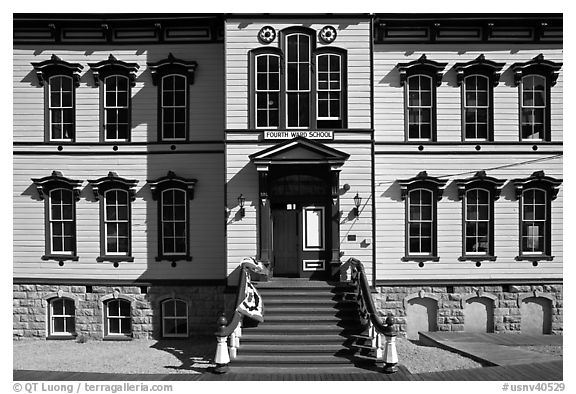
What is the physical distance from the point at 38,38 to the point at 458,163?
14.6 metres

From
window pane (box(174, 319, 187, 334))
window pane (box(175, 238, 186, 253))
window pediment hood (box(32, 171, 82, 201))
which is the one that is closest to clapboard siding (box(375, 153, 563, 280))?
window pane (box(175, 238, 186, 253))

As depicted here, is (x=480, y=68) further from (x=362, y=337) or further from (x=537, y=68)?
(x=362, y=337)

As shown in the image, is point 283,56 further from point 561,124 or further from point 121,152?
point 561,124

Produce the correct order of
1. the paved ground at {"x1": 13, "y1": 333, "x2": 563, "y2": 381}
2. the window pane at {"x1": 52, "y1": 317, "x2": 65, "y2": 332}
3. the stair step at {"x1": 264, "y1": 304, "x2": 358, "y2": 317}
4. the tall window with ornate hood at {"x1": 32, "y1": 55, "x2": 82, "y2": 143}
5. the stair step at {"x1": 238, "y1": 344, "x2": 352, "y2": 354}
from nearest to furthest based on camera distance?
1. the paved ground at {"x1": 13, "y1": 333, "x2": 563, "y2": 381}
2. the stair step at {"x1": 238, "y1": 344, "x2": 352, "y2": 354}
3. the stair step at {"x1": 264, "y1": 304, "x2": 358, "y2": 317}
4. the tall window with ornate hood at {"x1": 32, "y1": 55, "x2": 82, "y2": 143}
5. the window pane at {"x1": 52, "y1": 317, "x2": 65, "y2": 332}

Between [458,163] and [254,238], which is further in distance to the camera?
[458,163]

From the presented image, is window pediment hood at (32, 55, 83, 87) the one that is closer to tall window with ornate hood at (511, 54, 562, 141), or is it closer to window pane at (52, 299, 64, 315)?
window pane at (52, 299, 64, 315)

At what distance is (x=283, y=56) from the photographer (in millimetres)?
13914

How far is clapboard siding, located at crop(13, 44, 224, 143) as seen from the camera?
1524 centimetres

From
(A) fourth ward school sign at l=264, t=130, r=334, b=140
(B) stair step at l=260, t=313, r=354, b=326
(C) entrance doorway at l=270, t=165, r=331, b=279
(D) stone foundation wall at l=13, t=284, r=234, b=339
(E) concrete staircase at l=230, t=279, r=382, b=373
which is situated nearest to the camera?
(E) concrete staircase at l=230, t=279, r=382, b=373

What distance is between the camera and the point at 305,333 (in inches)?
471

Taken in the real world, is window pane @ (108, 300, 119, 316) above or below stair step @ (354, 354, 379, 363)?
above

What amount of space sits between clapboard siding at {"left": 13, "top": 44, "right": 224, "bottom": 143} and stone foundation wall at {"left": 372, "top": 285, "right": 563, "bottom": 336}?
26.5 ft

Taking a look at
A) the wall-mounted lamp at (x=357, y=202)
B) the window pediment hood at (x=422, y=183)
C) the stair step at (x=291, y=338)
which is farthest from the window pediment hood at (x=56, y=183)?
the window pediment hood at (x=422, y=183)
